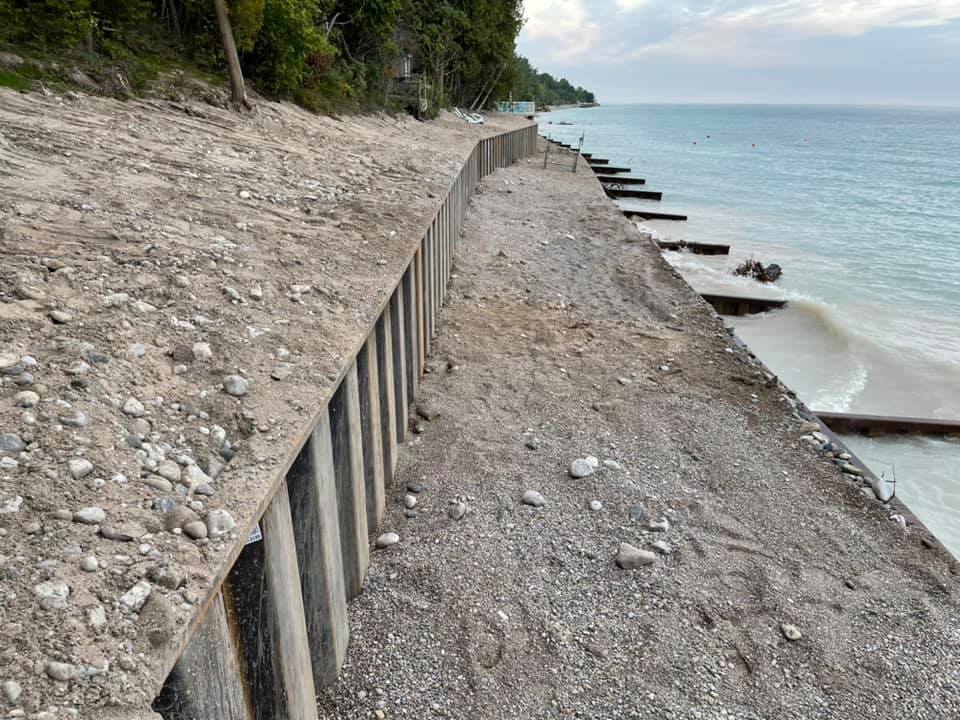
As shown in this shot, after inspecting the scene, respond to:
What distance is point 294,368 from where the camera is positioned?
352cm

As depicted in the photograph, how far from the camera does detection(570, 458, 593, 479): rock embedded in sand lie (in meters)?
5.12

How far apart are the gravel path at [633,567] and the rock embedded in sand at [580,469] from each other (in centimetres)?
3

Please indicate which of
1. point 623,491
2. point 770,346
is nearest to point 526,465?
point 623,491

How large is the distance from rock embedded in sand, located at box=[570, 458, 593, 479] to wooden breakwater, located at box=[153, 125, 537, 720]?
4.64ft

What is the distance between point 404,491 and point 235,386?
197 centimetres

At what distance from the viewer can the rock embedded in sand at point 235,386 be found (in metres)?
3.19

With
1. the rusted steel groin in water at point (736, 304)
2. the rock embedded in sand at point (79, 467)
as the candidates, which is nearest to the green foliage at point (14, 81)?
the rock embedded in sand at point (79, 467)

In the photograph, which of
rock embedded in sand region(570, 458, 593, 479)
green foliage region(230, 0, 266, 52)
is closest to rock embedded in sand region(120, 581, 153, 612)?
rock embedded in sand region(570, 458, 593, 479)

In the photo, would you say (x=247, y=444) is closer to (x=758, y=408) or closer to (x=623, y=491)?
(x=623, y=491)

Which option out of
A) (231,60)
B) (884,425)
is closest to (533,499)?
(884,425)

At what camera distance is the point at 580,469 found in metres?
5.16

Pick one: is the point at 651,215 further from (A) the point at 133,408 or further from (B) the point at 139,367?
(A) the point at 133,408

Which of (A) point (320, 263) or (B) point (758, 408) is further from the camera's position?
(B) point (758, 408)

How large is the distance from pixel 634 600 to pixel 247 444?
2519mm
